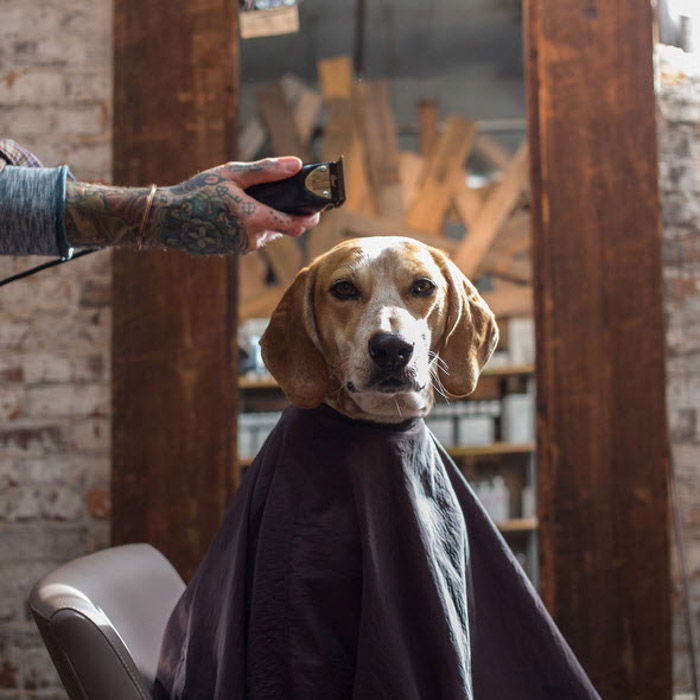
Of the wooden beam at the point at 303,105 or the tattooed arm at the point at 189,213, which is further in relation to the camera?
the wooden beam at the point at 303,105

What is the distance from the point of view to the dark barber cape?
3.92 feet

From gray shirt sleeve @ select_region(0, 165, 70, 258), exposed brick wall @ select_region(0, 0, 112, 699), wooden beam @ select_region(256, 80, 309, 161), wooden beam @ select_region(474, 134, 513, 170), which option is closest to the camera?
gray shirt sleeve @ select_region(0, 165, 70, 258)

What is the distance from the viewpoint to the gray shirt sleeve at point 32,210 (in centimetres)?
114

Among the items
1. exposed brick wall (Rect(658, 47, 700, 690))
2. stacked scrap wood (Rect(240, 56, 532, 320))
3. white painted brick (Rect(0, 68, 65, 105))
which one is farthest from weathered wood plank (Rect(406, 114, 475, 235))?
white painted brick (Rect(0, 68, 65, 105))

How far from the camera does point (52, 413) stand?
2.55 meters

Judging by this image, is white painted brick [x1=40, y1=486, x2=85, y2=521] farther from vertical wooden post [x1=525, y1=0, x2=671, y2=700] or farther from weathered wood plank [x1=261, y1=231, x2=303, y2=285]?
weathered wood plank [x1=261, y1=231, x2=303, y2=285]

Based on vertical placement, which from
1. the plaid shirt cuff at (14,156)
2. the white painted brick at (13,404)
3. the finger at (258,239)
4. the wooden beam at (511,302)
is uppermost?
the wooden beam at (511,302)

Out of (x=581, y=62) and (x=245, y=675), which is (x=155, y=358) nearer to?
(x=245, y=675)

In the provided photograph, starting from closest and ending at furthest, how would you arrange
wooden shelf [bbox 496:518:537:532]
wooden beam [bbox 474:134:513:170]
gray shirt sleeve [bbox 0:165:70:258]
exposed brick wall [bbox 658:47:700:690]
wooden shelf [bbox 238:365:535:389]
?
gray shirt sleeve [bbox 0:165:70:258]
exposed brick wall [bbox 658:47:700:690]
wooden shelf [bbox 238:365:535:389]
wooden shelf [bbox 496:518:537:532]
wooden beam [bbox 474:134:513:170]

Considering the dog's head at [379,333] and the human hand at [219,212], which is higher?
the human hand at [219,212]

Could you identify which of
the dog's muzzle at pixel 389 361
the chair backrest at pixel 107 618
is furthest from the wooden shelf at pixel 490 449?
the dog's muzzle at pixel 389 361

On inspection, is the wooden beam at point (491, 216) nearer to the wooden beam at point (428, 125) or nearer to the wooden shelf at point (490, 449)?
the wooden beam at point (428, 125)

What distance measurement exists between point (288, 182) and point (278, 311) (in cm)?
27

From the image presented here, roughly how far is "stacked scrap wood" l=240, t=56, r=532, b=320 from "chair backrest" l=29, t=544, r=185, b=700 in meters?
2.67
